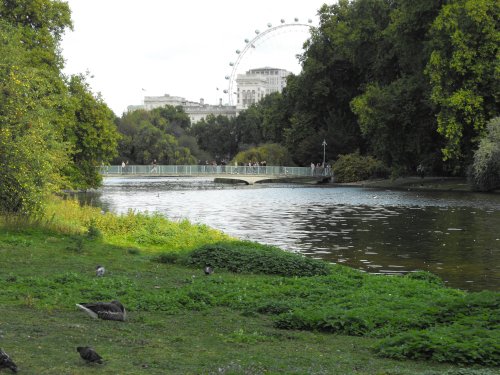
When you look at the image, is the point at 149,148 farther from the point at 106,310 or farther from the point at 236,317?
the point at 106,310

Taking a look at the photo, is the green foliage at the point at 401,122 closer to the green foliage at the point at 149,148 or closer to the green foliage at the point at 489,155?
the green foliage at the point at 489,155

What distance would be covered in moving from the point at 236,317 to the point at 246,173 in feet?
287

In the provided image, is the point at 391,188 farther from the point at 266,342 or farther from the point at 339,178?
the point at 266,342

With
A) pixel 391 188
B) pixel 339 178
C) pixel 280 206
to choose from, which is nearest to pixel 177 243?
pixel 280 206

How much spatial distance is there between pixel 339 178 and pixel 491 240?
2568 inches

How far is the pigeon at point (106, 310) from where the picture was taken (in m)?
10.7

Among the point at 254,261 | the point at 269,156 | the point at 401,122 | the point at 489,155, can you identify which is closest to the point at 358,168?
the point at 401,122

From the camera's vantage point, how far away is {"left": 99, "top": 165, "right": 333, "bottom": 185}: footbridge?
3848 inches

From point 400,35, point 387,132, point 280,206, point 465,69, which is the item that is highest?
point 400,35

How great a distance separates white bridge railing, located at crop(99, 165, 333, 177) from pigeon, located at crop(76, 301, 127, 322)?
86274mm

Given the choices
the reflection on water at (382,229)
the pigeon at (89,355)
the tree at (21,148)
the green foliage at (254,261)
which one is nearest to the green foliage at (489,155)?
the reflection on water at (382,229)

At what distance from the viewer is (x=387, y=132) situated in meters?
71.8

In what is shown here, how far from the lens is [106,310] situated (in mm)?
10844

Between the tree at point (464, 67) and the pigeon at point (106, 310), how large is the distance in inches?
1998
